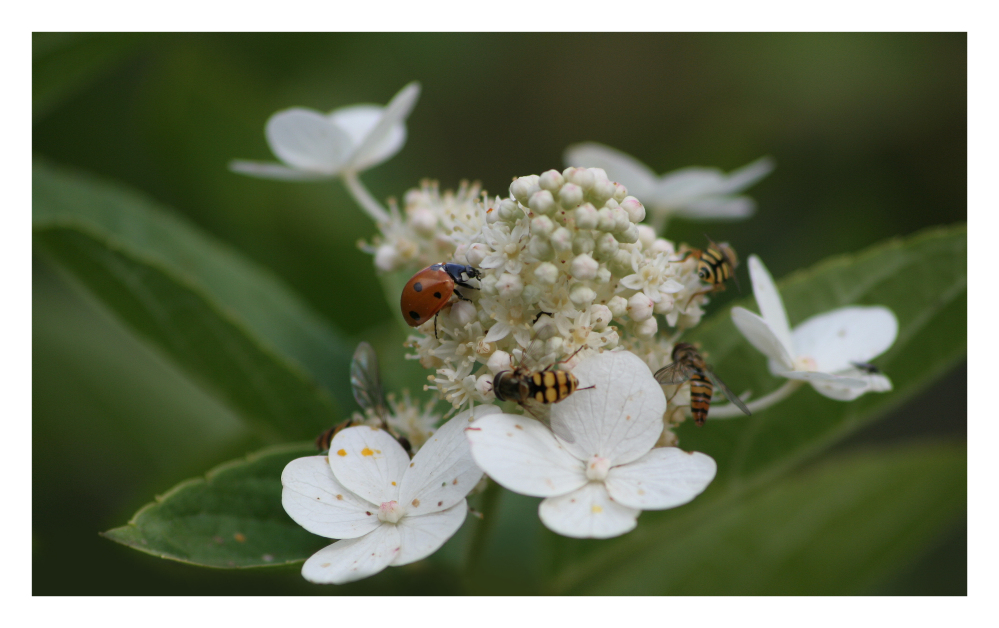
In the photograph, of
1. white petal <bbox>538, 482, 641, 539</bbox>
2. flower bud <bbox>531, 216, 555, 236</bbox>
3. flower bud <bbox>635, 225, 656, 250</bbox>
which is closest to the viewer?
white petal <bbox>538, 482, 641, 539</bbox>

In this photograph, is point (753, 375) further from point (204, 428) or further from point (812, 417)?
point (204, 428)

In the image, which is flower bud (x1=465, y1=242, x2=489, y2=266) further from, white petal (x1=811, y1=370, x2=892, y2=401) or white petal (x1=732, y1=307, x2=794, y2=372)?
white petal (x1=811, y1=370, x2=892, y2=401)

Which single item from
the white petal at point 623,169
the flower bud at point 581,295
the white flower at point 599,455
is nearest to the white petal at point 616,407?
the white flower at point 599,455

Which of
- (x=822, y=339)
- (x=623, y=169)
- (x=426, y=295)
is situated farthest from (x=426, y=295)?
(x=623, y=169)

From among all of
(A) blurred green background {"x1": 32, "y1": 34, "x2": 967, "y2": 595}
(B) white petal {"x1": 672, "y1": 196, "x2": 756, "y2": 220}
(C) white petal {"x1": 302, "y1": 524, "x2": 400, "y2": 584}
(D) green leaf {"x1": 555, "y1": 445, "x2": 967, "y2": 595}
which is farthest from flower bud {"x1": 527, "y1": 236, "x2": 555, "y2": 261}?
(D) green leaf {"x1": 555, "y1": 445, "x2": 967, "y2": 595}

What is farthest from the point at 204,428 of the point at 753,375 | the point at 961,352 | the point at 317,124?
the point at 961,352
